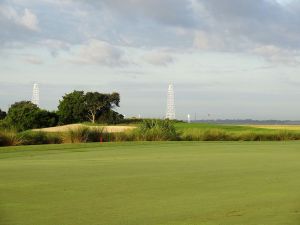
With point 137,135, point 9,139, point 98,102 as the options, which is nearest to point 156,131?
point 137,135

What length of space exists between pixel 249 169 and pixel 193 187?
275 cm

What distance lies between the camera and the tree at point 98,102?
52.3 m

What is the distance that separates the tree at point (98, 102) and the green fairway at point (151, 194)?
41856mm

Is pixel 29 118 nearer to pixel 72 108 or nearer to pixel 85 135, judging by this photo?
pixel 72 108

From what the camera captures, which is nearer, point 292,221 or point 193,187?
point 292,221

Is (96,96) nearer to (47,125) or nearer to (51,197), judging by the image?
(47,125)

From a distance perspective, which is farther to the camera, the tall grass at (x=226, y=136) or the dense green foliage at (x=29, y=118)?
the dense green foliage at (x=29, y=118)

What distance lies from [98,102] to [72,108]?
2.77 meters

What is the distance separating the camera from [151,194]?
268 inches

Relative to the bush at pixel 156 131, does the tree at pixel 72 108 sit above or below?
above

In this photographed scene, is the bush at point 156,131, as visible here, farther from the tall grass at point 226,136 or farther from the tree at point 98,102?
the tree at point 98,102

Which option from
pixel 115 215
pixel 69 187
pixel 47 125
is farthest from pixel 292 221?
pixel 47 125

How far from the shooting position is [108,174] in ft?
29.9

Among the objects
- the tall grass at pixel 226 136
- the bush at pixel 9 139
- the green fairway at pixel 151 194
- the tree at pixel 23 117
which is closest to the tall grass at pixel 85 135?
the bush at pixel 9 139
